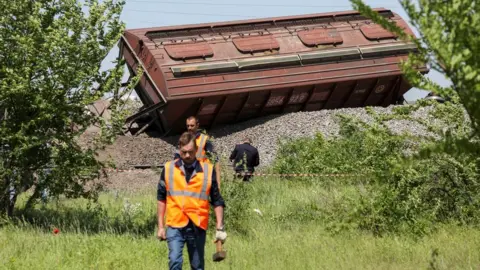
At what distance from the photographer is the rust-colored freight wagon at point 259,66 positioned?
895 inches

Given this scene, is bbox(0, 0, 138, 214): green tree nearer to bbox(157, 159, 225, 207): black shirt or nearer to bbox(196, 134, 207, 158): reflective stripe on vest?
bbox(196, 134, 207, 158): reflective stripe on vest

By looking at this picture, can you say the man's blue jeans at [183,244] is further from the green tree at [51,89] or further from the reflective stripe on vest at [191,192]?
the green tree at [51,89]

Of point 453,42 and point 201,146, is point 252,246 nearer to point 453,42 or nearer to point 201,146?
point 201,146

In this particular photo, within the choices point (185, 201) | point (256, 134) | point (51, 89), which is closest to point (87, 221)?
point (51, 89)

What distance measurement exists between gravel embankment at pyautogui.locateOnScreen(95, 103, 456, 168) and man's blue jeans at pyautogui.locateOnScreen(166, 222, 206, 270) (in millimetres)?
15352

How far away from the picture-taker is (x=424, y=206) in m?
11.3

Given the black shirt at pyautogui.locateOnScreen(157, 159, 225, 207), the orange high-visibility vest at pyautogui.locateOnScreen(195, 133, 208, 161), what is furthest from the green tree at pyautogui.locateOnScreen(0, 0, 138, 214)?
the black shirt at pyautogui.locateOnScreen(157, 159, 225, 207)

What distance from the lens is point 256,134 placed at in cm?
2372

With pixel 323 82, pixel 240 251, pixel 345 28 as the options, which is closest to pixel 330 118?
pixel 323 82

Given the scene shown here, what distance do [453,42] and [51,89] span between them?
7642 millimetres

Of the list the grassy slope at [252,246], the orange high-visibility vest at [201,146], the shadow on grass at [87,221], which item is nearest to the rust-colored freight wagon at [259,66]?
the shadow on grass at [87,221]

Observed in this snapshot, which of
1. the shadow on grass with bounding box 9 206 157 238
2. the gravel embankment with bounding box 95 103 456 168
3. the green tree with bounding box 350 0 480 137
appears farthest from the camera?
the gravel embankment with bounding box 95 103 456 168

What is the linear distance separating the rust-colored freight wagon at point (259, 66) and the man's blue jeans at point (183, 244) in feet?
50.1

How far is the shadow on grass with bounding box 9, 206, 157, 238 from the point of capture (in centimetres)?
1151
